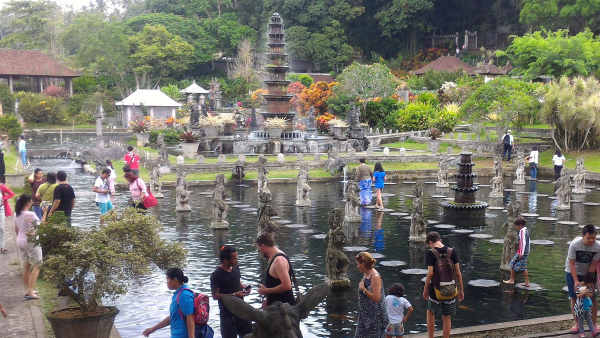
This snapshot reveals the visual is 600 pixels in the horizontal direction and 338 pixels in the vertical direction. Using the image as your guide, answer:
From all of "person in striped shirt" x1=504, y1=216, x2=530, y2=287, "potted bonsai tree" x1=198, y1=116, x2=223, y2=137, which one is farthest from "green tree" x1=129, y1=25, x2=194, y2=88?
"person in striped shirt" x1=504, y1=216, x2=530, y2=287

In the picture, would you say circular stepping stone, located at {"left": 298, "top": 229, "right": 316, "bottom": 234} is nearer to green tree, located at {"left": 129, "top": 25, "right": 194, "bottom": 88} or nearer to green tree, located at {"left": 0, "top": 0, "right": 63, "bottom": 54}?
green tree, located at {"left": 129, "top": 25, "right": 194, "bottom": 88}

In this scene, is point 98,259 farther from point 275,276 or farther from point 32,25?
point 32,25

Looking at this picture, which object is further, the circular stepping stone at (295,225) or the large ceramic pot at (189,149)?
the large ceramic pot at (189,149)

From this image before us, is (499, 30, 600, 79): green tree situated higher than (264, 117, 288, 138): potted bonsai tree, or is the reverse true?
(499, 30, 600, 79): green tree

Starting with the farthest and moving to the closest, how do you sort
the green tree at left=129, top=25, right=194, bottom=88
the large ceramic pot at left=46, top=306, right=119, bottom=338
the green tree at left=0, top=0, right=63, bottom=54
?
the green tree at left=0, top=0, right=63, bottom=54 → the green tree at left=129, top=25, right=194, bottom=88 → the large ceramic pot at left=46, top=306, right=119, bottom=338

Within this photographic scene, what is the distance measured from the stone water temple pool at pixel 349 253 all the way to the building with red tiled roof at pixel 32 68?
4628 cm

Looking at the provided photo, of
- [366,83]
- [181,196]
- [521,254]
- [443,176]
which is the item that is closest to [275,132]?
[443,176]

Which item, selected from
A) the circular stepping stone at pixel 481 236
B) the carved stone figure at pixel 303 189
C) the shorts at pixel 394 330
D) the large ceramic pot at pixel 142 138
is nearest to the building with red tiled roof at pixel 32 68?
the large ceramic pot at pixel 142 138

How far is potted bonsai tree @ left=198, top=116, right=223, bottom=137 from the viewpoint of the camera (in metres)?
41.0

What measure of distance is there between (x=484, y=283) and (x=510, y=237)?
130 centimetres

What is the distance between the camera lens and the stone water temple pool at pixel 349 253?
36.0 ft

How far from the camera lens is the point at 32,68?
69500mm

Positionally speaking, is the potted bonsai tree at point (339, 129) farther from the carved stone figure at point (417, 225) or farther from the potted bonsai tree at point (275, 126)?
the carved stone figure at point (417, 225)

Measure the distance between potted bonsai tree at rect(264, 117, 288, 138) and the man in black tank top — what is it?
32.4m
